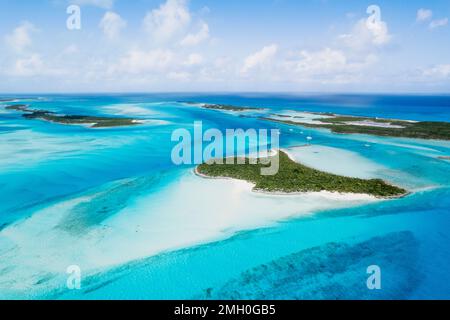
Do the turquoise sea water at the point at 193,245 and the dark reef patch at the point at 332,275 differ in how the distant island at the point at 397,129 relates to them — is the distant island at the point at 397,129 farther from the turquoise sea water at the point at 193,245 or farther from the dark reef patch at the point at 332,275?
the dark reef patch at the point at 332,275

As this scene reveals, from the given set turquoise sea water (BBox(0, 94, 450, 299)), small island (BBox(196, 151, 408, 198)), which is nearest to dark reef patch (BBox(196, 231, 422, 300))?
turquoise sea water (BBox(0, 94, 450, 299))

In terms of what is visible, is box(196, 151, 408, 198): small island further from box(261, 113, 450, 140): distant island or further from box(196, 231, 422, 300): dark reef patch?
box(261, 113, 450, 140): distant island

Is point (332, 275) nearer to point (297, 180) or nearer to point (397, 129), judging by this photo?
point (297, 180)

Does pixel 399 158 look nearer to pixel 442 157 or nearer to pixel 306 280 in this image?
pixel 442 157

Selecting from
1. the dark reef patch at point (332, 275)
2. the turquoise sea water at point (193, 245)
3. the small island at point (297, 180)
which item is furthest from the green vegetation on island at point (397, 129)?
the dark reef patch at point (332, 275)

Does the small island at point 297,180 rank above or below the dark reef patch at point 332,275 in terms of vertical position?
above

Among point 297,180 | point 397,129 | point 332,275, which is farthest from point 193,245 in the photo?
point 397,129
